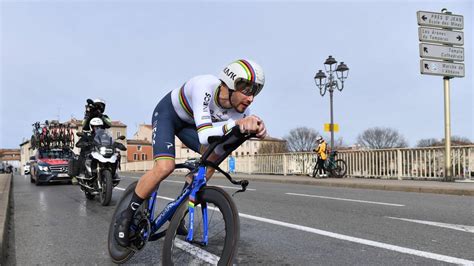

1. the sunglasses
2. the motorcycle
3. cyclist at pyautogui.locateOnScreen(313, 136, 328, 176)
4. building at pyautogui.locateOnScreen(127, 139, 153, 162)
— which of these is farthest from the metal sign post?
building at pyautogui.locateOnScreen(127, 139, 153, 162)

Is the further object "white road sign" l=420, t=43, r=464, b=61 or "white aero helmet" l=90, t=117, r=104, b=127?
"white road sign" l=420, t=43, r=464, b=61

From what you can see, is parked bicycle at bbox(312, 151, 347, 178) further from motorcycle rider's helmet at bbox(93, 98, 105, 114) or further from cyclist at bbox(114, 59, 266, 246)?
cyclist at bbox(114, 59, 266, 246)

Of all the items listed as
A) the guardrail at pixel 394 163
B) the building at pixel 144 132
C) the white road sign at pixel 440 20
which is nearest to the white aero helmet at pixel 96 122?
the guardrail at pixel 394 163

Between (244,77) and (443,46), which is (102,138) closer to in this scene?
(244,77)

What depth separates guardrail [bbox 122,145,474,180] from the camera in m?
14.5

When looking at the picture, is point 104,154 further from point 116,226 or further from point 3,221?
point 116,226

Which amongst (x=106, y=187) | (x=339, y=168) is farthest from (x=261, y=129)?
(x=339, y=168)

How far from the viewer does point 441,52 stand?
1559cm

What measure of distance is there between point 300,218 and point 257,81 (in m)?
4.02

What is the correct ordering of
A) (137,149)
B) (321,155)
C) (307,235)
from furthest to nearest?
(137,149) → (321,155) → (307,235)

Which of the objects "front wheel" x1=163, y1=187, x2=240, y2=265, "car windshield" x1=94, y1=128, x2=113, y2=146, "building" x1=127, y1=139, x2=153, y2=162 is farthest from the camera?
"building" x1=127, y1=139, x2=153, y2=162

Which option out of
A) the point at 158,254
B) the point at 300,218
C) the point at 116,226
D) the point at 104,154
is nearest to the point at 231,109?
the point at 116,226

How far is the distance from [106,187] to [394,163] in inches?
499

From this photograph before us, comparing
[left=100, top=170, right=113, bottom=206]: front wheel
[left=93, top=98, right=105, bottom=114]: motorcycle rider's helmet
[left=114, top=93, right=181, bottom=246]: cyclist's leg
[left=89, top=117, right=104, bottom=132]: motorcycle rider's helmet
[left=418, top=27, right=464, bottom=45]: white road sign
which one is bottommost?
[left=100, top=170, right=113, bottom=206]: front wheel
